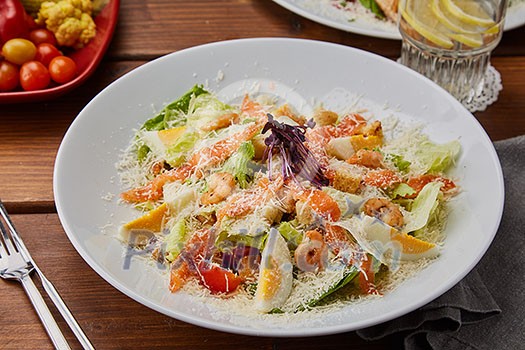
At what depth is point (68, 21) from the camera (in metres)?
3.49

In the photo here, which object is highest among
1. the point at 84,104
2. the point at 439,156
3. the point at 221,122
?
the point at 221,122

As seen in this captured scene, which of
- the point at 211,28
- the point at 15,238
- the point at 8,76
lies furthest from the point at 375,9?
the point at 15,238

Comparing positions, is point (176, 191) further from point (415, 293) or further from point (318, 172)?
point (415, 293)

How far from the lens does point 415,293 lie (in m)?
2.16

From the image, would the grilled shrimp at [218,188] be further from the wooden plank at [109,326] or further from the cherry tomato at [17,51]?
the cherry tomato at [17,51]

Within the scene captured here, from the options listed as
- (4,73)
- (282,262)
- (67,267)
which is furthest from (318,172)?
(4,73)

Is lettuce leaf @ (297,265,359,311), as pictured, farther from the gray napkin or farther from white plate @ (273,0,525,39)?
white plate @ (273,0,525,39)

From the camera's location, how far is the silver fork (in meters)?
2.28

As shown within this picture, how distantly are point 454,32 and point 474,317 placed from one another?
4.29 feet

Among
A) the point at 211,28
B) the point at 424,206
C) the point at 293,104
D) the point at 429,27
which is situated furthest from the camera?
the point at 211,28

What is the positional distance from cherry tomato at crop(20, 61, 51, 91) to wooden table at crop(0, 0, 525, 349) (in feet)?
0.29

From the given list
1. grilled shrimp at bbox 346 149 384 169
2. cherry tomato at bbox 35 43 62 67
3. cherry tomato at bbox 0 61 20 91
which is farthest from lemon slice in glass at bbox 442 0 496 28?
cherry tomato at bbox 0 61 20 91

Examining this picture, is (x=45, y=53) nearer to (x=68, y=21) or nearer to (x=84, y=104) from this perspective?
(x=68, y=21)

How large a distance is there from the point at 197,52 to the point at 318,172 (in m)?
0.95
